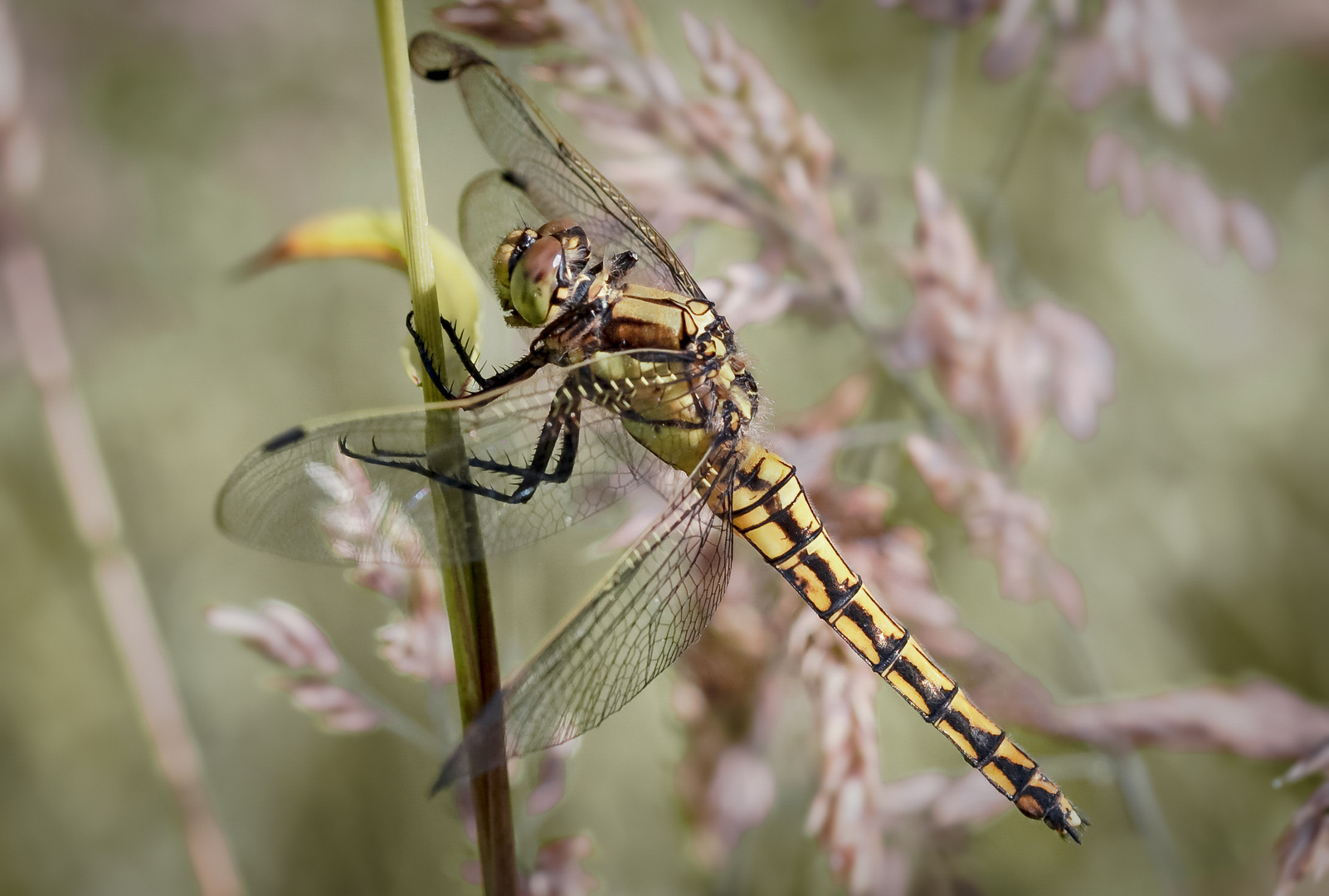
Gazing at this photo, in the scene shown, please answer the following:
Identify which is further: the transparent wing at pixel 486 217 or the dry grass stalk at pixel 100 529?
the dry grass stalk at pixel 100 529

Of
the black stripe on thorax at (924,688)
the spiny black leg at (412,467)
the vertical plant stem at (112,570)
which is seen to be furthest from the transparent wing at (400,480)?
the vertical plant stem at (112,570)

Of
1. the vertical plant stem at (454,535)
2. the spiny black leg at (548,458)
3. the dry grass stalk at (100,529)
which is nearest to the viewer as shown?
the vertical plant stem at (454,535)

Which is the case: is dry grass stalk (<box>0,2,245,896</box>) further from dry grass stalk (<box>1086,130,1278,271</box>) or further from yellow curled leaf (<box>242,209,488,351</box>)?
dry grass stalk (<box>1086,130,1278,271</box>)

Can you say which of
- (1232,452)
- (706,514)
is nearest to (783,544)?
(706,514)

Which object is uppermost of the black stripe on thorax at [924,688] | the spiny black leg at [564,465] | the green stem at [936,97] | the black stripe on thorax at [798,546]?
the green stem at [936,97]

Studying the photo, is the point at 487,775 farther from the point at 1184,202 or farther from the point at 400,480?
the point at 1184,202

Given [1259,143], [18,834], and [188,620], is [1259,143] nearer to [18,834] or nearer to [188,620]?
[188,620]

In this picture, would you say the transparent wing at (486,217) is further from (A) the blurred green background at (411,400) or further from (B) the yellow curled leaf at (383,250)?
(A) the blurred green background at (411,400)
